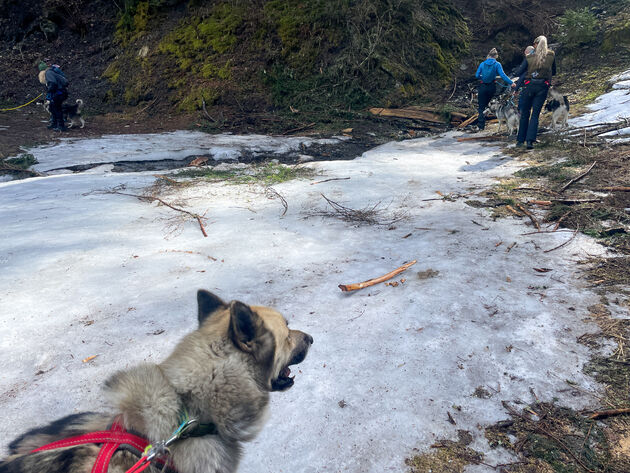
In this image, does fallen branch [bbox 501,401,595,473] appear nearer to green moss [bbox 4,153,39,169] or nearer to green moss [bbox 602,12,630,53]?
green moss [bbox 4,153,39,169]

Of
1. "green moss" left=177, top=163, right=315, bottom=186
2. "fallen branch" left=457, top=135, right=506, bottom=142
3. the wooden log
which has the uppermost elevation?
the wooden log

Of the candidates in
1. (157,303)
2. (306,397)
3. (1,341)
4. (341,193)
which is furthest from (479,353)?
(341,193)

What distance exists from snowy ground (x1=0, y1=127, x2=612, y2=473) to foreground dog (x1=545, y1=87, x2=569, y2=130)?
565 centimetres

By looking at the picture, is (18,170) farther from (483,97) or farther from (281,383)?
(483,97)

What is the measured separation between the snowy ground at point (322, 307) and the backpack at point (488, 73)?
6685 millimetres

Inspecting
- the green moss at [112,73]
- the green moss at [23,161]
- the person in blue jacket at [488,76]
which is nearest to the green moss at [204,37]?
the green moss at [112,73]

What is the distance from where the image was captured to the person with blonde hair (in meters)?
8.15

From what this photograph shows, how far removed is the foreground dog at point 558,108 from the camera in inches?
380

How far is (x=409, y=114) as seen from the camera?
12.8 m

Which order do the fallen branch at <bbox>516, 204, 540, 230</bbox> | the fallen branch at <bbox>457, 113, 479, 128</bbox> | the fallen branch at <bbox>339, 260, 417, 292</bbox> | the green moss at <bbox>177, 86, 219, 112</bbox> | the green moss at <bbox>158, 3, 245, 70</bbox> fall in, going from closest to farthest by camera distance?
the fallen branch at <bbox>339, 260, 417, 292</bbox>
the fallen branch at <bbox>516, 204, 540, 230</bbox>
the fallen branch at <bbox>457, 113, 479, 128</bbox>
the green moss at <bbox>177, 86, 219, 112</bbox>
the green moss at <bbox>158, 3, 245, 70</bbox>

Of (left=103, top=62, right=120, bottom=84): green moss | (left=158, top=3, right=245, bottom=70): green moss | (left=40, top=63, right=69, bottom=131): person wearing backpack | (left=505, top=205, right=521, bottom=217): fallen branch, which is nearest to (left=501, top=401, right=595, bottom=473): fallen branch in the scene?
(left=505, top=205, right=521, bottom=217): fallen branch

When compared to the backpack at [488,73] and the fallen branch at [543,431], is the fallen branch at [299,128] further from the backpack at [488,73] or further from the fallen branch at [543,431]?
the fallen branch at [543,431]

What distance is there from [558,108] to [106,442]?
11490mm

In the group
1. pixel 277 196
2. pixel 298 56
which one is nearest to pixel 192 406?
pixel 277 196
